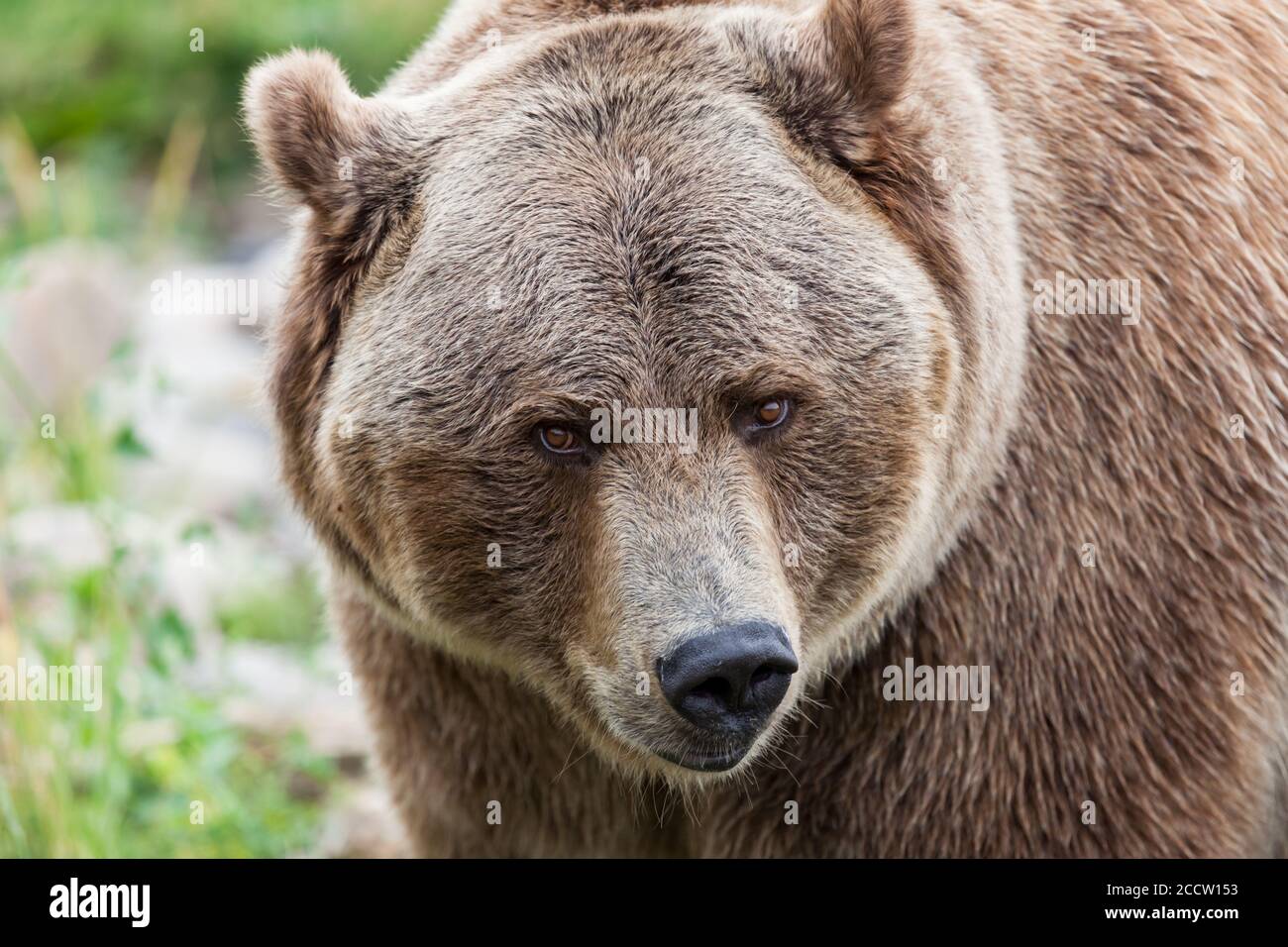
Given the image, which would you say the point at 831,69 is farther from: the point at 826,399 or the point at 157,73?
the point at 157,73

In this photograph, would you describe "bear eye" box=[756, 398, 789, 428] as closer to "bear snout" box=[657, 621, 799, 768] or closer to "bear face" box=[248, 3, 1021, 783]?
"bear face" box=[248, 3, 1021, 783]

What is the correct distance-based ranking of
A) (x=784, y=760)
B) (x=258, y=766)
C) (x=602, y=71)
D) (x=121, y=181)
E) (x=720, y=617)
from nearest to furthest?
1. (x=720, y=617)
2. (x=602, y=71)
3. (x=784, y=760)
4. (x=258, y=766)
5. (x=121, y=181)

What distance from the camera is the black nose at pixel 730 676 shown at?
3.85 metres

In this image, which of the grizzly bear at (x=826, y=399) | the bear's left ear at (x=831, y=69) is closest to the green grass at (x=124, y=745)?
the grizzly bear at (x=826, y=399)

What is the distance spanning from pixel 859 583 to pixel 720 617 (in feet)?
2.33

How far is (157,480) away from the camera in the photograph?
9625 mm

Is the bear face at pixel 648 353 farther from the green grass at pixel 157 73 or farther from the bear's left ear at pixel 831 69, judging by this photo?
the green grass at pixel 157 73

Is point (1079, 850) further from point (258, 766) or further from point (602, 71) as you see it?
point (258, 766)

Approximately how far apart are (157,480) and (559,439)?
6072mm

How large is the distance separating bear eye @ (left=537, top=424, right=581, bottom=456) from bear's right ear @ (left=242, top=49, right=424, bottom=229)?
82cm

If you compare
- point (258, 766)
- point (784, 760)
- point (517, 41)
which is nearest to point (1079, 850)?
point (784, 760)

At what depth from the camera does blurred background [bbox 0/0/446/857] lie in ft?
21.5

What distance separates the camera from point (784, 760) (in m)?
4.89
